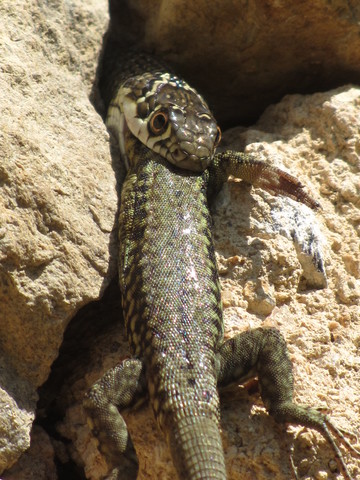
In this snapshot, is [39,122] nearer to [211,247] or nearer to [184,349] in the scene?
[211,247]

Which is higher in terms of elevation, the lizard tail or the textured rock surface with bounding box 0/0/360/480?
the textured rock surface with bounding box 0/0/360/480

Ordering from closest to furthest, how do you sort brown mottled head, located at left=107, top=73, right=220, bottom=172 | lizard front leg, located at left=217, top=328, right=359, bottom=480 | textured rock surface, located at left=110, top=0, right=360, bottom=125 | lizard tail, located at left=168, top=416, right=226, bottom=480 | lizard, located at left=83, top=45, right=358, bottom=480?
lizard tail, located at left=168, top=416, right=226, bottom=480 → lizard, located at left=83, top=45, right=358, bottom=480 → lizard front leg, located at left=217, top=328, right=359, bottom=480 → brown mottled head, located at left=107, top=73, right=220, bottom=172 → textured rock surface, located at left=110, top=0, right=360, bottom=125

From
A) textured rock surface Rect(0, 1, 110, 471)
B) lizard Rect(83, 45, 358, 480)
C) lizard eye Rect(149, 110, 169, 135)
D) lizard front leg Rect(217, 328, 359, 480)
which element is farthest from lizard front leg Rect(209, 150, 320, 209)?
lizard front leg Rect(217, 328, 359, 480)

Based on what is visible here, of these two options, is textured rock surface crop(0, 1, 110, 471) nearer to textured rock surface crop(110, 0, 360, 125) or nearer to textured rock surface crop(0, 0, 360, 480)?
textured rock surface crop(0, 0, 360, 480)

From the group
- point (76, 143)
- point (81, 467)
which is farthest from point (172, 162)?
point (81, 467)

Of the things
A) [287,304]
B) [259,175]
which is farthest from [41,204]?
[287,304]

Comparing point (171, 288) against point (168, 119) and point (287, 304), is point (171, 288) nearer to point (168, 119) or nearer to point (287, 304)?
point (287, 304)

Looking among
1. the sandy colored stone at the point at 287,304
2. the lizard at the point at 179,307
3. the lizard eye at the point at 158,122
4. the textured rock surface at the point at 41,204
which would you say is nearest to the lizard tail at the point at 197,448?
the lizard at the point at 179,307
